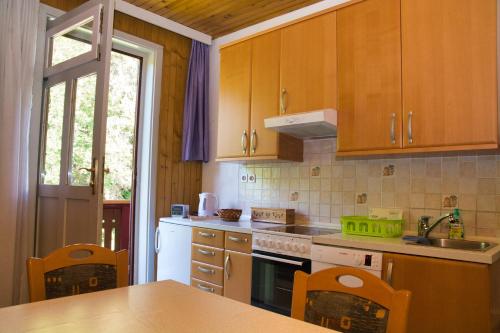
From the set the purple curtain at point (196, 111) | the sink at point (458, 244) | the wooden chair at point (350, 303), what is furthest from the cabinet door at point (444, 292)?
the purple curtain at point (196, 111)

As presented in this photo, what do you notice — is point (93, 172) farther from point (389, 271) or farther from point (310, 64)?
point (389, 271)

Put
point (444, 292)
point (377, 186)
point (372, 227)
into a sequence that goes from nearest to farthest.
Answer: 1. point (444, 292)
2. point (372, 227)
3. point (377, 186)

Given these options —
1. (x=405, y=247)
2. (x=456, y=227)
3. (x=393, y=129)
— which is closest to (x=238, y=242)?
(x=405, y=247)

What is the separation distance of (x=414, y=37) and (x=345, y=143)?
2.41 ft

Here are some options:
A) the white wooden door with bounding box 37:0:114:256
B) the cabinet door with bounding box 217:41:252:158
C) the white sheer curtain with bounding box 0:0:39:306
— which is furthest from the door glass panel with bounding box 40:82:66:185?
the cabinet door with bounding box 217:41:252:158

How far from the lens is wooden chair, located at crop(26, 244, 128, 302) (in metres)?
1.25

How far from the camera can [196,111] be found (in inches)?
146

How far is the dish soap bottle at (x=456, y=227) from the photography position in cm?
217

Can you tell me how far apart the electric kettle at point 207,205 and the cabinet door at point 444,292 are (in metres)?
1.93

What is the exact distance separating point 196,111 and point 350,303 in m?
2.91

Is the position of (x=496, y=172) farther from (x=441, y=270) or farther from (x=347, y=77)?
(x=347, y=77)

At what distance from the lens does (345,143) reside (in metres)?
2.45

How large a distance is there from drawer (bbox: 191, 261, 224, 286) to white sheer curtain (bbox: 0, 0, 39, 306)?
3.91 feet

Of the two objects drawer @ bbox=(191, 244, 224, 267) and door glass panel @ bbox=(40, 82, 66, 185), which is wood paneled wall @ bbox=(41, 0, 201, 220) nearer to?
drawer @ bbox=(191, 244, 224, 267)
